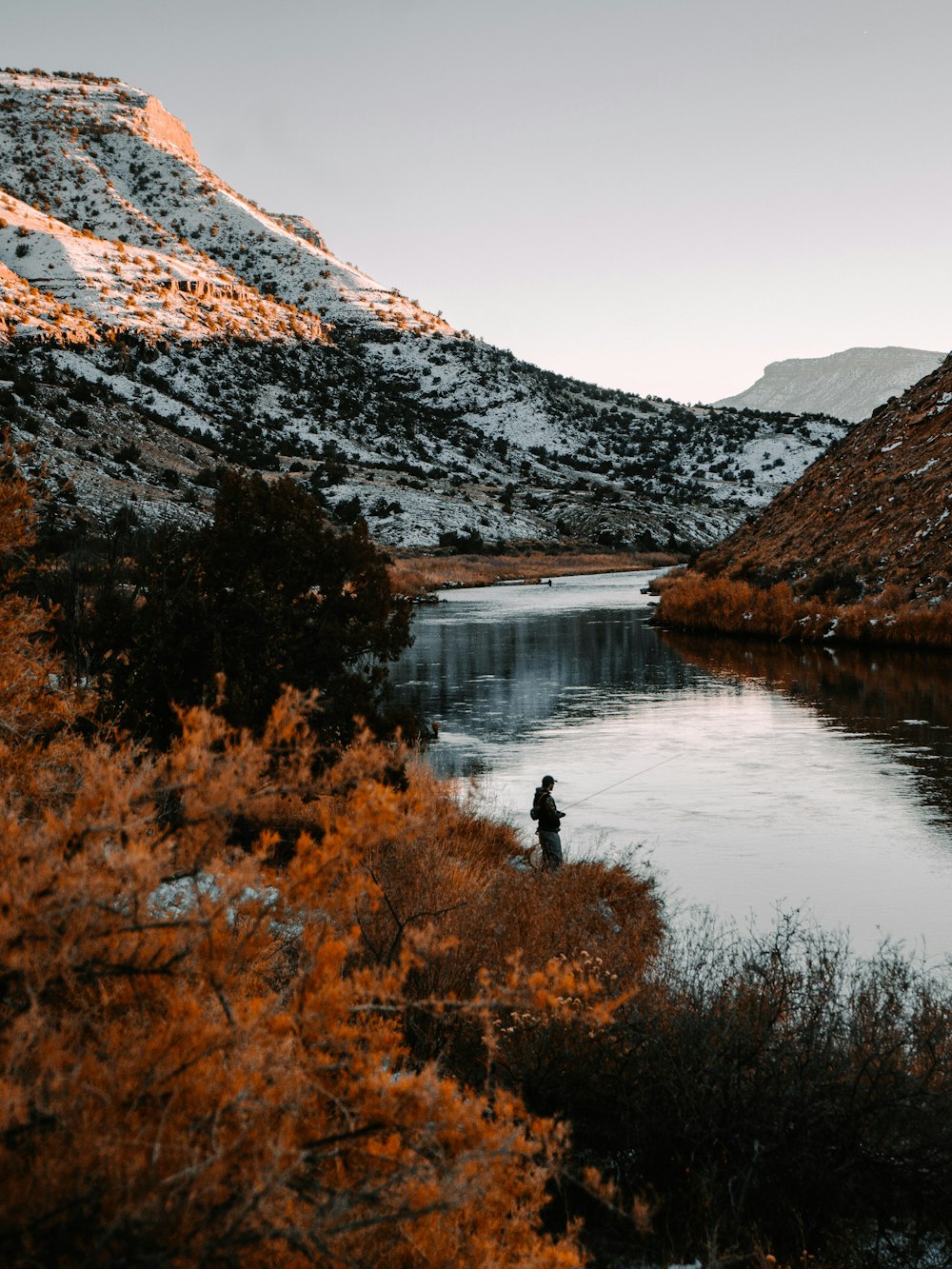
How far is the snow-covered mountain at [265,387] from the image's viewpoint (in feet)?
208

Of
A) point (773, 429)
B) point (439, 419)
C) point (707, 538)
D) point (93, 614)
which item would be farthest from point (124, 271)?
point (93, 614)

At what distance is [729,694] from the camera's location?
78.6ft

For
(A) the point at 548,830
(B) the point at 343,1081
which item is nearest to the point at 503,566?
(A) the point at 548,830

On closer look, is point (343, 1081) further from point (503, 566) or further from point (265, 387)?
point (265, 387)

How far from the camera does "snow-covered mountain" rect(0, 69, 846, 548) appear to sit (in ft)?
208

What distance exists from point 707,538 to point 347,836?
85733mm

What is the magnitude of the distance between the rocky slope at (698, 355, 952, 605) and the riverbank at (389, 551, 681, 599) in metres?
16.3

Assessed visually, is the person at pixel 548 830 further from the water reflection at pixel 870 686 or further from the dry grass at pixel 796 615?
the dry grass at pixel 796 615

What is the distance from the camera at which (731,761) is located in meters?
17.8

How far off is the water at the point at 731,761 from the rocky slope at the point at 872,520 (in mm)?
4054

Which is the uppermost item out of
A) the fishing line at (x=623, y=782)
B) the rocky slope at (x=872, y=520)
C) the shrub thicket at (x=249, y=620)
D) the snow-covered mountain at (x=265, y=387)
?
the snow-covered mountain at (x=265, y=387)

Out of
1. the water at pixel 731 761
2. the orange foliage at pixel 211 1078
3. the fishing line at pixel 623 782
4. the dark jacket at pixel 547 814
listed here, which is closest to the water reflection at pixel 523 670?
the water at pixel 731 761

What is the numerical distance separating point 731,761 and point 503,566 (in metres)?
50.6

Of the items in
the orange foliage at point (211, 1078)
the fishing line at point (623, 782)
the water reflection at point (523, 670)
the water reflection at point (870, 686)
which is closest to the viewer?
the orange foliage at point (211, 1078)
